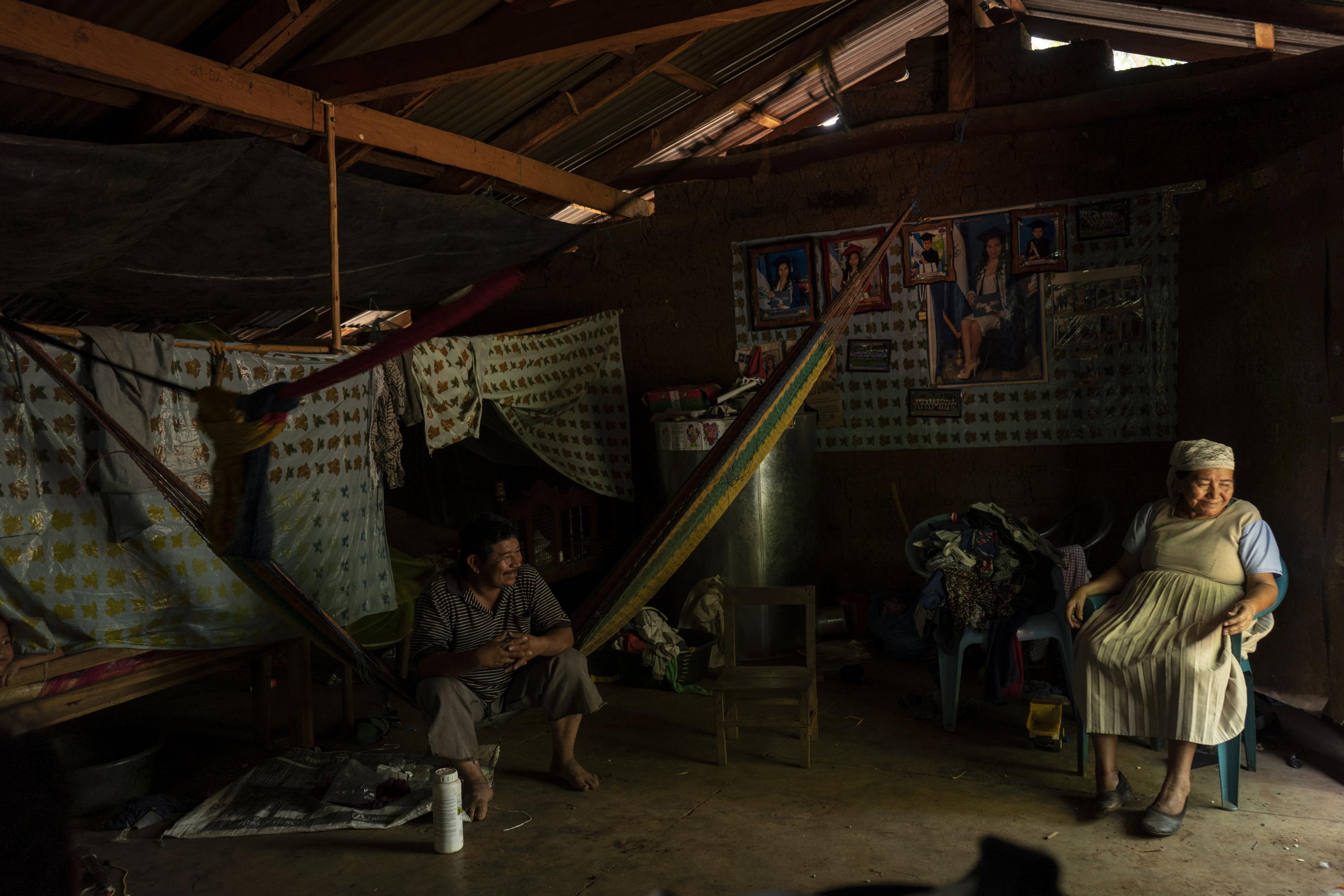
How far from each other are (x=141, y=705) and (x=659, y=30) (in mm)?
3527

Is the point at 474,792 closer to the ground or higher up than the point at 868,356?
closer to the ground

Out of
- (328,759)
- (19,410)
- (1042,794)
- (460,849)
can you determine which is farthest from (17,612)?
(1042,794)

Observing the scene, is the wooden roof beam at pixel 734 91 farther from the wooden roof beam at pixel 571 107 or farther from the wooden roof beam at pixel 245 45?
the wooden roof beam at pixel 245 45

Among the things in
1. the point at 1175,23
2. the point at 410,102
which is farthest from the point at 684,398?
the point at 1175,23

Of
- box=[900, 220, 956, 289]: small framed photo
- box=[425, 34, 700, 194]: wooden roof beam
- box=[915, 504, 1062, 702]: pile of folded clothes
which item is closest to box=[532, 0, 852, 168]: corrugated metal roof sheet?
box=[425, 34, 700, 194]: wooden roof beam

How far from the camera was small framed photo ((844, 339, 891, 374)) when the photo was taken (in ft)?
15.0

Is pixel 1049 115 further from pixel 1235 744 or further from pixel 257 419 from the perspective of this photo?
pixel 257 419

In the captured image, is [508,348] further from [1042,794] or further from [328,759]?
[1042,794]

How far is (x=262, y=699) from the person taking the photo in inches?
131

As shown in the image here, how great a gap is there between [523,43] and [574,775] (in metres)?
2.22

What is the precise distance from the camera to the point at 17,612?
2.60 metres

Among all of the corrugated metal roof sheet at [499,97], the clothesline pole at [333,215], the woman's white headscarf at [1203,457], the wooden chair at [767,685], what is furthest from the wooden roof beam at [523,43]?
the wooden chair at [767,685]

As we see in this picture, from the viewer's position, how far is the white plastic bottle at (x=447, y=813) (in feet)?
7.94

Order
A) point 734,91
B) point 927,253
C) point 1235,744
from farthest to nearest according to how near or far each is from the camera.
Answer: point 734,91
point 927,253
point 1235,744
